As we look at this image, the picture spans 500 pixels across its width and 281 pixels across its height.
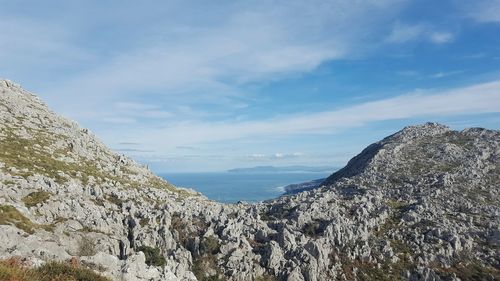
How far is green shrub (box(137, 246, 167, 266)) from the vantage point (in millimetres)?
67625

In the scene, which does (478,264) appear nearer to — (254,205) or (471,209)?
(471,209)

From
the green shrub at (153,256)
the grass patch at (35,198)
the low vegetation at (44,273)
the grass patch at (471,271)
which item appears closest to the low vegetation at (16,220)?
the grass patch at (35,198)

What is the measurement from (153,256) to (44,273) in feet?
160

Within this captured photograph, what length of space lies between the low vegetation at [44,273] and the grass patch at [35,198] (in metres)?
45.7

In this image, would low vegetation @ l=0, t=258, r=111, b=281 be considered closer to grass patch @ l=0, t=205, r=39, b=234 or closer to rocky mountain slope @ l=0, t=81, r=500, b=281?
rocky mountain slope @ l=0, t=81, r=500, b=281

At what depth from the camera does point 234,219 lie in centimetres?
8775

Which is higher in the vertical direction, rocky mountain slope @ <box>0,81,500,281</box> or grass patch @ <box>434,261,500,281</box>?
rocky mountain slope @ <box>0,81,500,281</box>

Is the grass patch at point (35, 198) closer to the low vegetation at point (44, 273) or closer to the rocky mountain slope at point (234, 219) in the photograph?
the rocky mountain slope at point (234, 219)

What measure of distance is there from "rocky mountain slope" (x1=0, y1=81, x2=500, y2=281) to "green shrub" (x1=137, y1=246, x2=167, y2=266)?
0.76 ft

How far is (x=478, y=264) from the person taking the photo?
8144 cm

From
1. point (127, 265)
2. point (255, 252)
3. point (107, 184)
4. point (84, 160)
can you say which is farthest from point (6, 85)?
point (127, 265)

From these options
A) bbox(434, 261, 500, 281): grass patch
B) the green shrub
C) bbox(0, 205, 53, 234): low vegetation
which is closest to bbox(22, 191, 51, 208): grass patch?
Answer: bbox(0, 205, 53, 234): low vegetation

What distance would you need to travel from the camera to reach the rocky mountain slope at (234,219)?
66.7 meters

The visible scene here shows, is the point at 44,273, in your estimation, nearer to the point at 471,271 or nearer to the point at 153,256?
the point at 153,256
